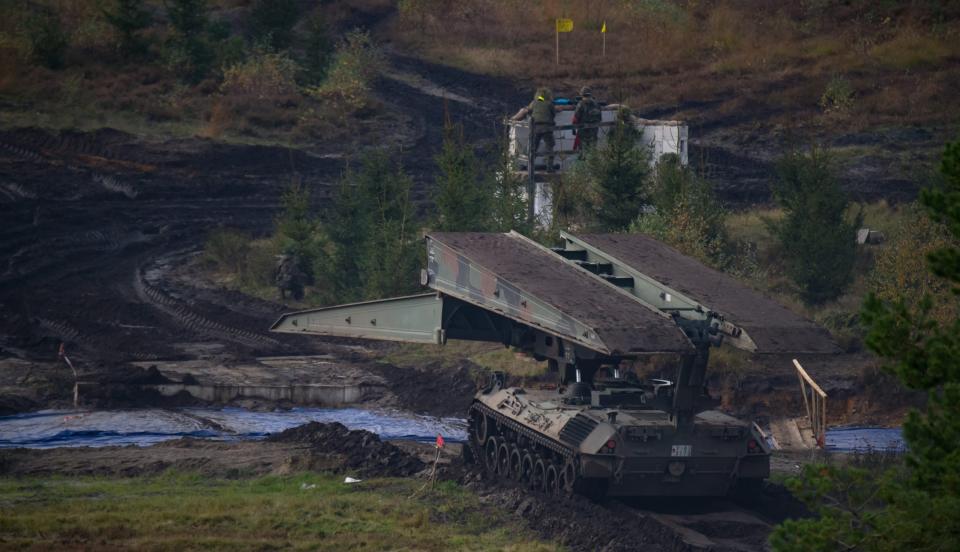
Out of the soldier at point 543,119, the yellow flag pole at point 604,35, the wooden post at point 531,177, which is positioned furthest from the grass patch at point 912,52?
the wooden post at point 531,177

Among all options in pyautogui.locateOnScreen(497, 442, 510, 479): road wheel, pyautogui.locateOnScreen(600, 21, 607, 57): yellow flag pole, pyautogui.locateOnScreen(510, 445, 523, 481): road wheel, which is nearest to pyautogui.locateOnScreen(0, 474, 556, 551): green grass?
pyautogui.locateOnScreen(510, 445, 523, 481): road wheel

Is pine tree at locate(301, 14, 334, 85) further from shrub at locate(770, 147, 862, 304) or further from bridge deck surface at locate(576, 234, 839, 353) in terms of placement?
bridge deck surface at locate(576, 234, 839, 353)

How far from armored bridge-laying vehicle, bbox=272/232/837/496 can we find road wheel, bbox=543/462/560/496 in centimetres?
3

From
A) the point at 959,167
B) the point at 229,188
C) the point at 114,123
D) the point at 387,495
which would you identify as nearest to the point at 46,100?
the point at 114,123

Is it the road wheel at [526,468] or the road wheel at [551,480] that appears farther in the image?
the road wheel at [526,468]

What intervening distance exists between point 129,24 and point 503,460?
116ft

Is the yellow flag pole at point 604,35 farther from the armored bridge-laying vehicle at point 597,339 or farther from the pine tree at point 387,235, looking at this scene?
the armored bridge-laying vehicle at point 597,339

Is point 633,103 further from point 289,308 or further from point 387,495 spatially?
point 387,495

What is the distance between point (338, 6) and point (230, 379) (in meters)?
35.7

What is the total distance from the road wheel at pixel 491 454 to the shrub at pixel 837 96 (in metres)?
32.0

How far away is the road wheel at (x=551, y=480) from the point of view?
2072 centimetres

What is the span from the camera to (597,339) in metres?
18.8

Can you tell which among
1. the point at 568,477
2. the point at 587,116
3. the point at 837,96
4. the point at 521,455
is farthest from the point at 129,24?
the point at 568,477

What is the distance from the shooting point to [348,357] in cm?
3303
